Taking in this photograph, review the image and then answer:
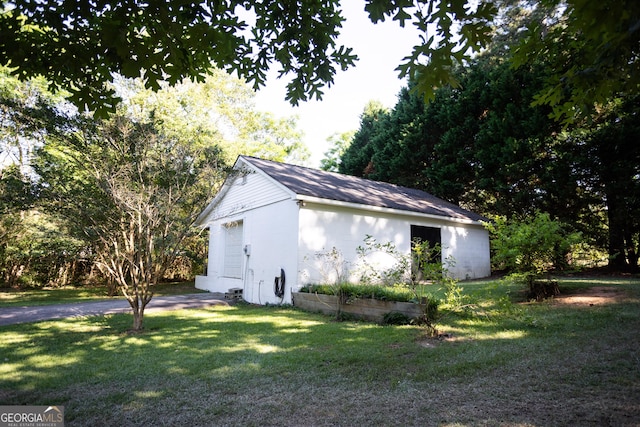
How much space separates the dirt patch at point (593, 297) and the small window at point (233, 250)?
10356 mm

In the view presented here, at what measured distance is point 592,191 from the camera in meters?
14.3

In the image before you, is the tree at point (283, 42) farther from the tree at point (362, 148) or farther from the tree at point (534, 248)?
the tree at point (362, 148)

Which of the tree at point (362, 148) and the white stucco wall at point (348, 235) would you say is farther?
the tree at point (362, 148)

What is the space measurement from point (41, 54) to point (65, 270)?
1932 centimetres

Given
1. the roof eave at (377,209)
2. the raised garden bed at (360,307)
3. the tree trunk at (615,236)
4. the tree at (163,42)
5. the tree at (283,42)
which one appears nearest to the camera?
the tree at (283,42)

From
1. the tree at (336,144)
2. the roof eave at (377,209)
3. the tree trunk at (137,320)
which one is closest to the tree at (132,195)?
the tree trunk at (137,320)

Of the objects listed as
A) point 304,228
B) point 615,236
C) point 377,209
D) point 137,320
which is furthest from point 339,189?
point 615,236

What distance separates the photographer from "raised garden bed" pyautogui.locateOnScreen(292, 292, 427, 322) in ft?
22.4

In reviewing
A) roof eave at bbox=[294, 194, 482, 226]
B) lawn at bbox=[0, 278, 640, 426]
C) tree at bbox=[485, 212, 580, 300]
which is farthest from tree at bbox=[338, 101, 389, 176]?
lawn at bbox=[0, 278, 640, 426]

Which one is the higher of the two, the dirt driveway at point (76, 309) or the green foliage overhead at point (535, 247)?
the green foliage overhead at point (535, 247)

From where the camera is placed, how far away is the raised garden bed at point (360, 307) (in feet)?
22.4

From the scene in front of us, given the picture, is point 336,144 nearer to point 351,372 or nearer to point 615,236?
point 615,236

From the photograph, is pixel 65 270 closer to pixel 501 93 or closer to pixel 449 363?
pixel 449 363

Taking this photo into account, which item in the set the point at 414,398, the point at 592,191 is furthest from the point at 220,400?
the point at 592,191
